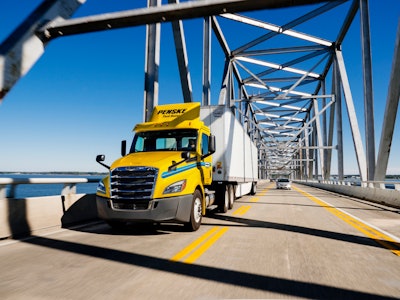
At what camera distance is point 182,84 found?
16.4m

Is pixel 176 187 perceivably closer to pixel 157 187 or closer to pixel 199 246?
pixel 157 187

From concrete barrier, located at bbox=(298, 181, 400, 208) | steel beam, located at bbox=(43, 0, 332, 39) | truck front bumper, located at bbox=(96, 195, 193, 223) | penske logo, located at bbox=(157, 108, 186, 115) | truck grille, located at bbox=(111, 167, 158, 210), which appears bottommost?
concrete barrier, located at bbox=(298, 181, 400, 208)

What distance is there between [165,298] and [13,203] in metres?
5.03

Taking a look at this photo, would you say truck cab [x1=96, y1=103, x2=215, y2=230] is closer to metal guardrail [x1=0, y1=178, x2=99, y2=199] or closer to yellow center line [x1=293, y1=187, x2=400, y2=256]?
metal guardrail [x1=0, y1=178, x2=99, y2=199]

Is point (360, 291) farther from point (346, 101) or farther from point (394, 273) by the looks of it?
point (346, 101)

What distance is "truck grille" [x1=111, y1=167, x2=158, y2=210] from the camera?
6.86 m

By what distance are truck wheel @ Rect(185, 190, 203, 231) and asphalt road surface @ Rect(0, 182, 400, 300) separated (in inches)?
9.7

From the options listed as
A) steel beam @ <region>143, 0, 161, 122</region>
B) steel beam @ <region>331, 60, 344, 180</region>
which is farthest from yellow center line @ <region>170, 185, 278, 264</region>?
steel beam @ <region>331, 60, 344, 180</region>

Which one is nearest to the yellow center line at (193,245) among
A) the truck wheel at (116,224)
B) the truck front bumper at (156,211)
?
the truck front bumper at (156,211)

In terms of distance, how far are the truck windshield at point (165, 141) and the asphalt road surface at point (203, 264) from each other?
7.70ft

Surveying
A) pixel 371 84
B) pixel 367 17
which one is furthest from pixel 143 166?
pixel 367 17

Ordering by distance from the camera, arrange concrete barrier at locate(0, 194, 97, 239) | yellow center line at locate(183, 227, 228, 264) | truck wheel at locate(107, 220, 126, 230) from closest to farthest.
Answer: yellow center line at locate(183, 227, 228, 264)
concrete barrier at locate(0, 194, 97, 239)
truck wheel at locate(107, 220, 126, 230)

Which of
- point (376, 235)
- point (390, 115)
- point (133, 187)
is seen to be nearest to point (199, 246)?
point (133, 187)

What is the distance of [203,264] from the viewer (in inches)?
182
